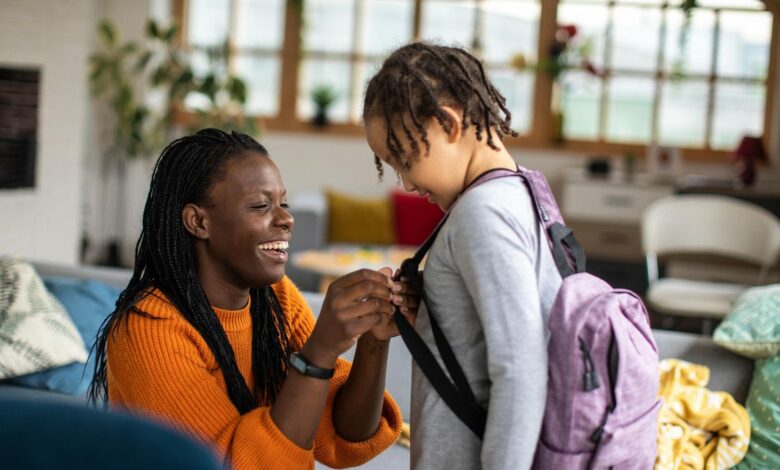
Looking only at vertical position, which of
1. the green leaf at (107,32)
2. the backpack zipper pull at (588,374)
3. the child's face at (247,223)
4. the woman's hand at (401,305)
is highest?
the green leaf at (107,32)

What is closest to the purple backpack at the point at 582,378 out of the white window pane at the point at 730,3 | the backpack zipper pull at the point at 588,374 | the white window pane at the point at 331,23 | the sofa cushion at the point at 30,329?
the backpack zipper pull at the point at 588,374

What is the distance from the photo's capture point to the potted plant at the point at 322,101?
7.38 m

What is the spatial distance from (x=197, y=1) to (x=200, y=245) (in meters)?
6.29

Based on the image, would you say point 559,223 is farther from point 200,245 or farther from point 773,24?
point 773,24

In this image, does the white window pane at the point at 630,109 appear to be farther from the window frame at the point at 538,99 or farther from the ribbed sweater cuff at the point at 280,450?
the ribbed sweater cuff at the point at 280,450

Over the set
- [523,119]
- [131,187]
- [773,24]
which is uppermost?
[773,24]

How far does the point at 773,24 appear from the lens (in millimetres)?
6996

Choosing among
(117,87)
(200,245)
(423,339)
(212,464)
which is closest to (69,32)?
(117,87)

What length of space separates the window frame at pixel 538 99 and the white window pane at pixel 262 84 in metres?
0.07

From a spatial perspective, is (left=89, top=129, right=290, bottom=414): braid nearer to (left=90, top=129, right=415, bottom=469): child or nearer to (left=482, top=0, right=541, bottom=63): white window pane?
(left=90, top=129, right=415, bottom=469): child

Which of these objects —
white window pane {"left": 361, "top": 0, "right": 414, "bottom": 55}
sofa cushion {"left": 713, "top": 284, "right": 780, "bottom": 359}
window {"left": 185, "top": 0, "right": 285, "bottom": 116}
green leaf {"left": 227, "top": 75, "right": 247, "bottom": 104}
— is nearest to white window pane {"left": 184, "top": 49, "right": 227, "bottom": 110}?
window {"left": 185, "top": 0, "right": 285, "bottom": 116}

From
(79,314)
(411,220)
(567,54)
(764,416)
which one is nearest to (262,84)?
(411,220)

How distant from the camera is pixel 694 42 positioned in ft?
23.3

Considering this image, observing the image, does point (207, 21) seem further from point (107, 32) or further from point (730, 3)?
point (730, 3)
